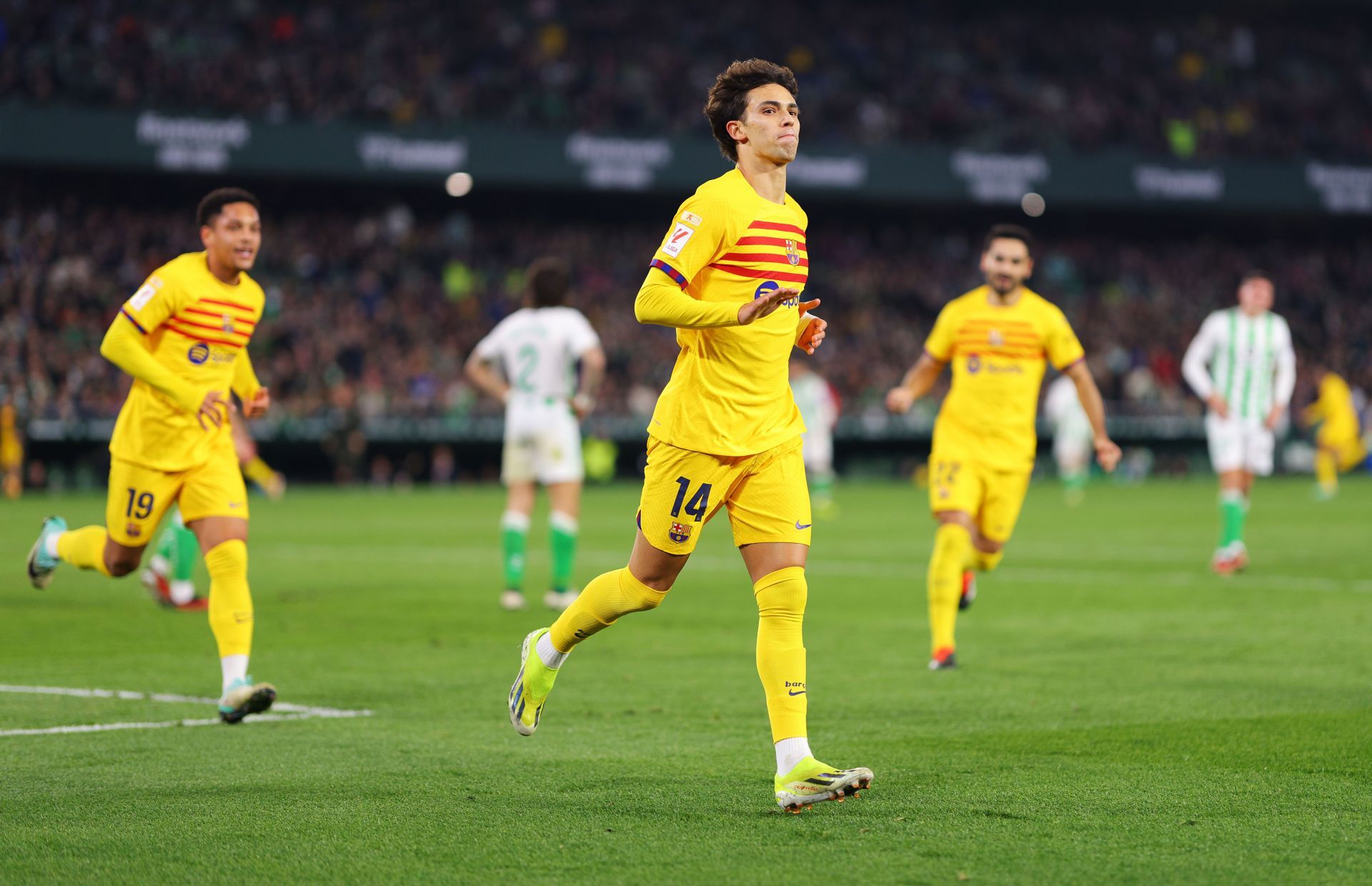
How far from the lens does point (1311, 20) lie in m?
48.0

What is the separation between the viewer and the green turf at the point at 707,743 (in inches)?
177

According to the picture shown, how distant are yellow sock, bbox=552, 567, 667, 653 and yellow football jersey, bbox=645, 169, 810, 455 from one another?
0.54 meters

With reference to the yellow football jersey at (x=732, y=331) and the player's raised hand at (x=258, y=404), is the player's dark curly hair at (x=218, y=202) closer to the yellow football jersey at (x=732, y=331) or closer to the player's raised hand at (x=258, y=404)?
the player's raised hand at (x=258, y=404)

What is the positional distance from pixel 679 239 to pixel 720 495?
2.81ft

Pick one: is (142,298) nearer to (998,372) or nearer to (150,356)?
(150,356)

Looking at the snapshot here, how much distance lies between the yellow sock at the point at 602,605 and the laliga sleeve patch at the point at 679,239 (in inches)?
43.1

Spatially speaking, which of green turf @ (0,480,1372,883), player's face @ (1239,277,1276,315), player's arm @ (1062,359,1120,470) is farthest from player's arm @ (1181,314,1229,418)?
player's arm @ (1062,359,1120,470)

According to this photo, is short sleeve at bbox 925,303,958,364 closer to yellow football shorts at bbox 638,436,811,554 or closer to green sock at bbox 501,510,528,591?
green sock at bbox 501,510,528,591

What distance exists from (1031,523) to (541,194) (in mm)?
21046

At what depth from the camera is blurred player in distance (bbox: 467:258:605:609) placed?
39.0 ft

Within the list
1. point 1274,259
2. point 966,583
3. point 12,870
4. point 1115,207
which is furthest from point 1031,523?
point 1274,259

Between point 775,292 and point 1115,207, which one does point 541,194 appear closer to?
point 1115,207

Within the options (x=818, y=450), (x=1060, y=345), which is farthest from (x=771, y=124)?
(x=818, y=450)

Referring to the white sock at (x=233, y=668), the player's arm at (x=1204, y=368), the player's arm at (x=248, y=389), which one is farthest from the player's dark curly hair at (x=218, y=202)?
the player's arm at (x=1204, y=368)
